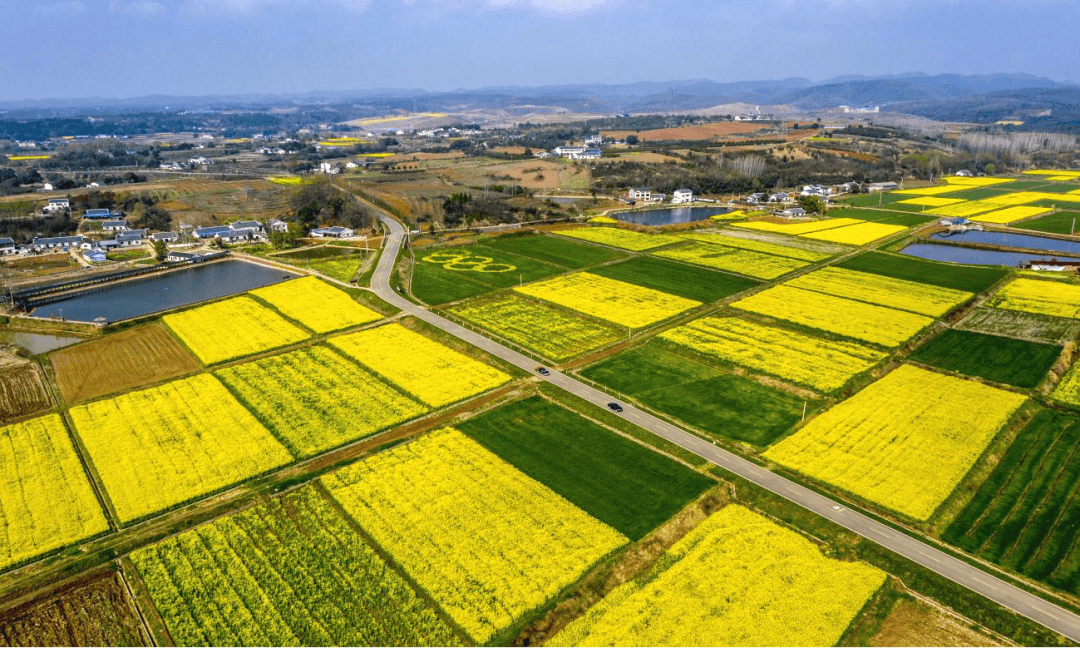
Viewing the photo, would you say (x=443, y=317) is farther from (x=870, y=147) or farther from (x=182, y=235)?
(x=870, y=147)

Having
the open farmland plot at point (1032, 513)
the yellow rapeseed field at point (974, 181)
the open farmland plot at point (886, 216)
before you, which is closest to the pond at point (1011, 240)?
the open farmland plot at point (886, 216)

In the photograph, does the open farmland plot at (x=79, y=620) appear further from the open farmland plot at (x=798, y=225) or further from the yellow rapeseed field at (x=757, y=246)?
the open farmland plot at (x=798, y=225)

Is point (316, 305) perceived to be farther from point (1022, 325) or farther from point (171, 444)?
point (1022, 325)

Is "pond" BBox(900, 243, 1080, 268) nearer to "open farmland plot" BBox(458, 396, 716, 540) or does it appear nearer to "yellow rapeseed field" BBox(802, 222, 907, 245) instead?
"yellow rapeseed field" BBox(802, 222, 907, 245)

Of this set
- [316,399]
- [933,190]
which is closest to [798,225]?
[933,190]

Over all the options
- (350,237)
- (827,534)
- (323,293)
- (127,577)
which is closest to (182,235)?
(350,237)
